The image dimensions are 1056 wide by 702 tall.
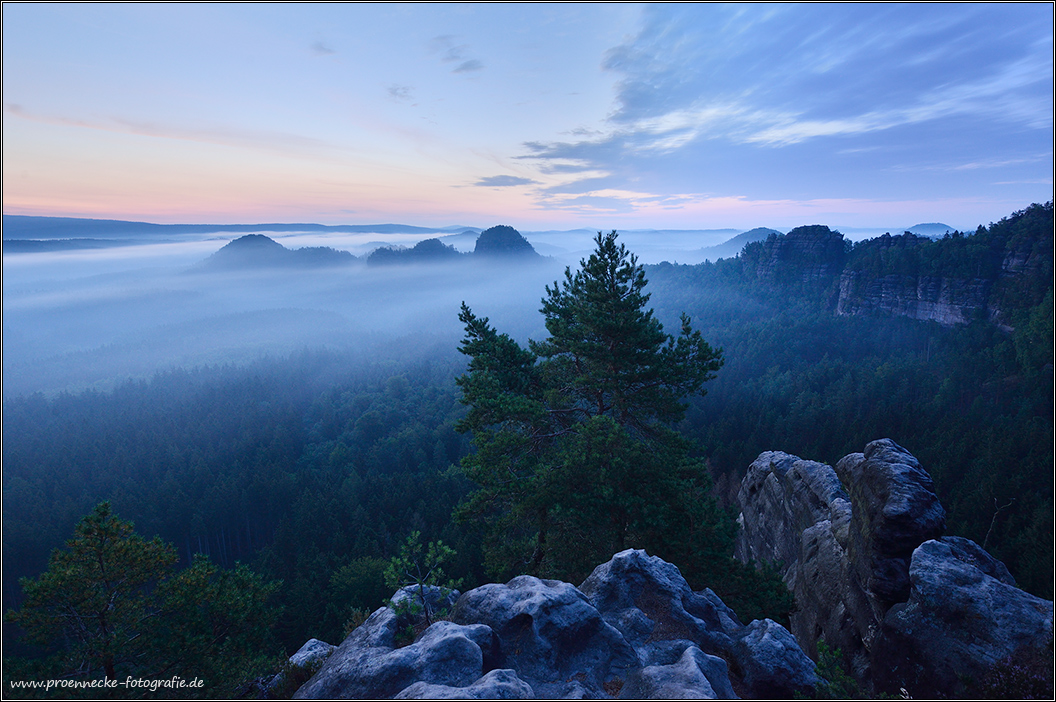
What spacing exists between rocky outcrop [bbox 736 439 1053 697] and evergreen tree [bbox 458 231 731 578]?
3.98 meters

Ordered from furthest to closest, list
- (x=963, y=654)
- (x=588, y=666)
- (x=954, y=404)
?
(x=954, y=404) → (x=963, y=654) → (x=588, y=666)

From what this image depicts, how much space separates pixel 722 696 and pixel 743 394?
9224 cm

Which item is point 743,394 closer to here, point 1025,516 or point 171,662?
point 1025,516

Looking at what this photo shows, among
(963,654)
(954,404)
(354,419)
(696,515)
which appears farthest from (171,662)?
(354,419)

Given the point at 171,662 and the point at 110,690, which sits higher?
the point at 110,690

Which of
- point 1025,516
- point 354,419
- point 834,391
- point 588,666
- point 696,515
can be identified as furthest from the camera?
point 354,419

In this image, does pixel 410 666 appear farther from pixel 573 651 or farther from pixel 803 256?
pixel 803 256

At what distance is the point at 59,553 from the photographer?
36.1 ft

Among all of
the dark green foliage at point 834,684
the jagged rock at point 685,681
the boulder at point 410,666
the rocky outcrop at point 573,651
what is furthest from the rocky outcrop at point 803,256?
the boulder at point 410,666

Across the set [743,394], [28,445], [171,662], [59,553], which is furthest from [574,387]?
[28,445]

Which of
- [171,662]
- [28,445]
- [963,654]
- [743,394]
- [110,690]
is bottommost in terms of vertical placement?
[28,445]

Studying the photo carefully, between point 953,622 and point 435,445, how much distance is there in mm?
80642

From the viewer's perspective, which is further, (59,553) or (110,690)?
(59,553)

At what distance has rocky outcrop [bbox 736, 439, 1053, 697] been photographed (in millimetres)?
9742
